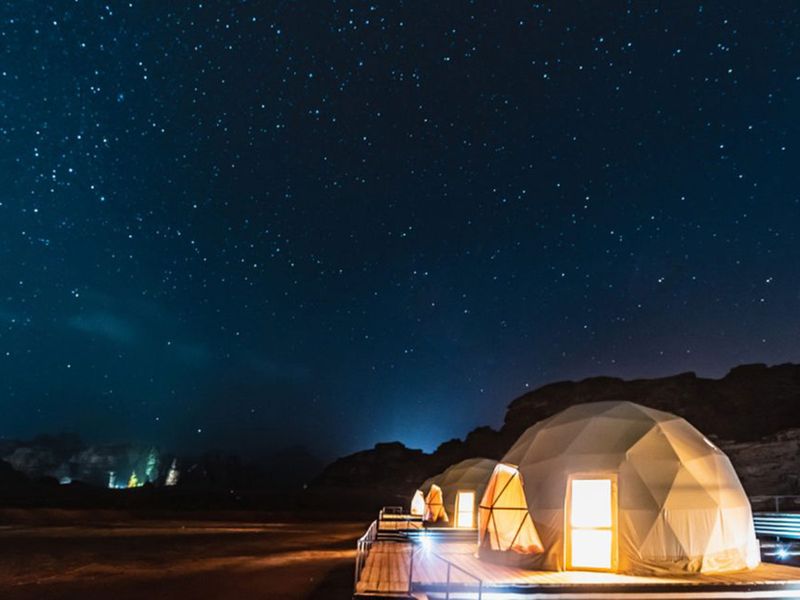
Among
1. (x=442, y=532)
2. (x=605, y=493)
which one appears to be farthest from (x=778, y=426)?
(x=605, y=493)

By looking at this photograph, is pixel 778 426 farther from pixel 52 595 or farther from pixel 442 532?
pixel 52 595

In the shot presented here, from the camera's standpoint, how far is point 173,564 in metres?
20.8

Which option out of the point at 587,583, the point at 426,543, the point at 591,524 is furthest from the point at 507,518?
the point at 426,543

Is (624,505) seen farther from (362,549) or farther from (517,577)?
(362,549)

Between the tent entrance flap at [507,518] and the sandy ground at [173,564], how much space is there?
448cm

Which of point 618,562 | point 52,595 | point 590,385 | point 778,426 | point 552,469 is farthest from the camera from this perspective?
point 590,385

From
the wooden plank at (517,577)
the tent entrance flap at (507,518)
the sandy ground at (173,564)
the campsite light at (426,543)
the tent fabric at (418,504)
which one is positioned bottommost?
the sandy ground at (173,564)

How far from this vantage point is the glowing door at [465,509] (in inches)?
1085

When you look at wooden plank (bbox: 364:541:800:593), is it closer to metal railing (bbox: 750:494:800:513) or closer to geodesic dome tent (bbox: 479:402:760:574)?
geodesic dome tent (bbox: 479:402:760:574)

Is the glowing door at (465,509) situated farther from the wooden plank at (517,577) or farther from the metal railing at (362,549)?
the wooden plank at (517,577)

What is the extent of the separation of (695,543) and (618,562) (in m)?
1.64

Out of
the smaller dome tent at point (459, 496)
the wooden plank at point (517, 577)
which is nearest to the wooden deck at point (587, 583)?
the wooden plank at point (517, 577)

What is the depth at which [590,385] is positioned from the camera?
128875 mm

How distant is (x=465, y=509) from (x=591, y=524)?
648 inches
